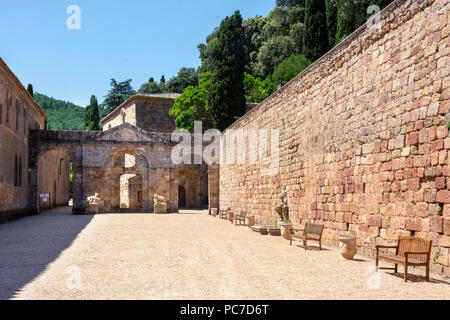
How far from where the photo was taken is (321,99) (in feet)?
38.4

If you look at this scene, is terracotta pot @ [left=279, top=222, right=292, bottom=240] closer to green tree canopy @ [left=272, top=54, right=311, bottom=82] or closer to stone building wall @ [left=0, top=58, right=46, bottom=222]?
stone building wall @ [left=0, top=58, right=46, bottom=222]

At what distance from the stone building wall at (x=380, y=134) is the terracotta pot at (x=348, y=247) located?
436mm

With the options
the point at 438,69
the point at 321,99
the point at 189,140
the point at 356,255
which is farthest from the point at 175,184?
the point at 438,69

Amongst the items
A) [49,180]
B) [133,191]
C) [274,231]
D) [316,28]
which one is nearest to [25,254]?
[274,231]

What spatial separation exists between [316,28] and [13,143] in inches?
812

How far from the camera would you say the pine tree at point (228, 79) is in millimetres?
33406

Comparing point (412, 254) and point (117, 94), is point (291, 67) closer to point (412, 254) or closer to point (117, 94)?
point (412, 254)

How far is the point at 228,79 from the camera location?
109 feet

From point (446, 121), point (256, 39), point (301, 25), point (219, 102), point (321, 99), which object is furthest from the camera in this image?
point (256, 39)

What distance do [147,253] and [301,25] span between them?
33425 millimetres

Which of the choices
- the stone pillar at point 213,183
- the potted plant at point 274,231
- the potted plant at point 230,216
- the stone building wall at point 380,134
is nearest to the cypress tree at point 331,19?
the stone pillar at point 213,183

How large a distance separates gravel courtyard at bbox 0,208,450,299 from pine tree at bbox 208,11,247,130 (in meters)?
22.8

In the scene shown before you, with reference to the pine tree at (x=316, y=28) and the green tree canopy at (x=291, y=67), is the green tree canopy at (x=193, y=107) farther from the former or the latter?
the pine tree at (x=316, y=28)
